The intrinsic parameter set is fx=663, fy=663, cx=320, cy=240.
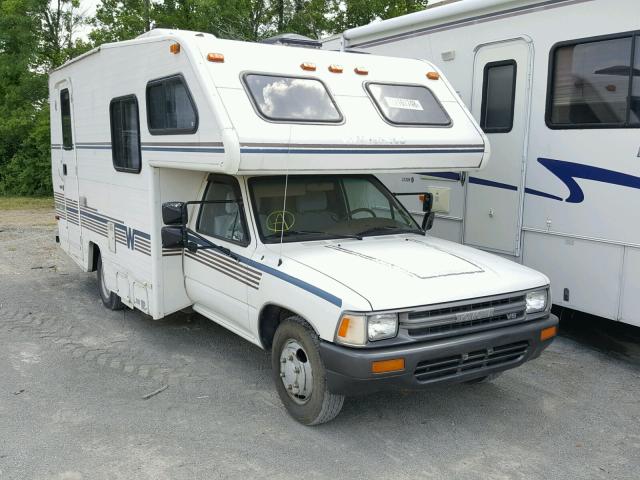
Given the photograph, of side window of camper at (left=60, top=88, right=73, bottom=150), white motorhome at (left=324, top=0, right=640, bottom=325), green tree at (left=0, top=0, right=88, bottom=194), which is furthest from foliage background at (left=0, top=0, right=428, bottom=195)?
white motorhome at (left=324, top=0, right=640, bottom=325)

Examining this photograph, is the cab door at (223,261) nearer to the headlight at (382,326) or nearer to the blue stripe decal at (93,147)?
the headlight at (382,326)

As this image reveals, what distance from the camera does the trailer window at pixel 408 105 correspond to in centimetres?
534

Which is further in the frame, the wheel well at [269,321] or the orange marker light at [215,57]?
the orange marker light at [215,57]

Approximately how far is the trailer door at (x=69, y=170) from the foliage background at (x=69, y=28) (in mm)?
9536

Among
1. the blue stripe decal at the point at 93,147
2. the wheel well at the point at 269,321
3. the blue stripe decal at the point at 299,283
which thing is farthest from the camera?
the blue stripe decal at the point at 93,147

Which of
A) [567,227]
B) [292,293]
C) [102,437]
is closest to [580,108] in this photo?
[567,227]

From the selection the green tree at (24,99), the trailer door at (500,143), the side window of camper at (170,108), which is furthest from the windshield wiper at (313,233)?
the green tree at (24,99)

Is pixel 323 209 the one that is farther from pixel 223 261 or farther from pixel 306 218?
pixel 223 261

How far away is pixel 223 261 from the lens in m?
5.20

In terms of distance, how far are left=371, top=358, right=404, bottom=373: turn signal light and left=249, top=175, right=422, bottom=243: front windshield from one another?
1394 millimetres

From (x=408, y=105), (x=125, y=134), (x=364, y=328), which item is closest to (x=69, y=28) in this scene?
(x=125, y=134)

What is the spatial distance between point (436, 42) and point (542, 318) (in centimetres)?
370

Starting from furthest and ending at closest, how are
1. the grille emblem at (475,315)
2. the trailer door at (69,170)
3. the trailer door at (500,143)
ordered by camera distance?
1. the trailer door at (69,170)
2. the trailer door at (500,143)
3. the grille emblem at (475,315)

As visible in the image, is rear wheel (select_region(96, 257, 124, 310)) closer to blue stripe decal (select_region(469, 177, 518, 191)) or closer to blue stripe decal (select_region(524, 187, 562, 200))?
blue stripe decal (select_region(469, 177, 518, 191))
